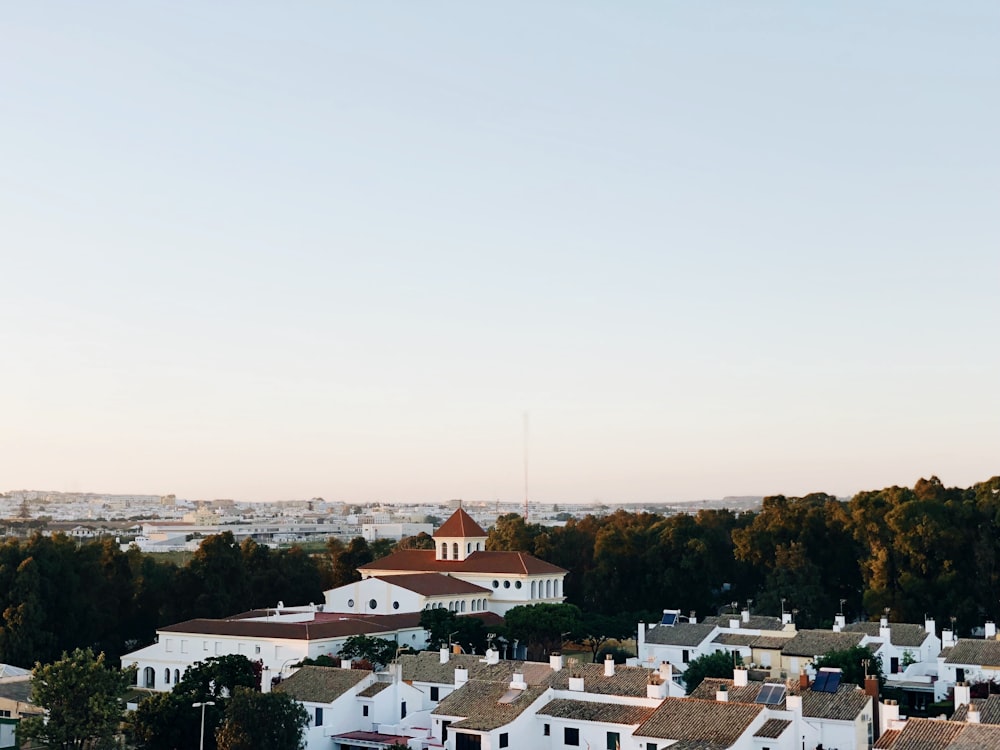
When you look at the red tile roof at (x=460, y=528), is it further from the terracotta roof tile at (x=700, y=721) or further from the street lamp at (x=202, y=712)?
the terracotta roof tile at (x=700, y=721)

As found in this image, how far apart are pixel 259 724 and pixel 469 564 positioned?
3705cm

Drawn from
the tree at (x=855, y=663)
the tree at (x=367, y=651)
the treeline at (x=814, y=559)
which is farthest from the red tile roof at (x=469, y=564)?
the tree at (x=855, y=663)

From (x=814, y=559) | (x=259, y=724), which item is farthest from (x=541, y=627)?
(x=814, y=559)

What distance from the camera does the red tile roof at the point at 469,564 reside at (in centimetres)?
7025

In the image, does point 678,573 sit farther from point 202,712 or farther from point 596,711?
point 202,712

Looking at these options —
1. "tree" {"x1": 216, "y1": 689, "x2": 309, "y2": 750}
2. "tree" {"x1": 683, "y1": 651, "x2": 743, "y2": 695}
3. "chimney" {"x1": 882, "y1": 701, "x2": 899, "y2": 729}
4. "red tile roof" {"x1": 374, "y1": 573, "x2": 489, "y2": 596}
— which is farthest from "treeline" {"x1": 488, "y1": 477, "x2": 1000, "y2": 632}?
"tree" {"x1": 216, "y1": 689, "x2": 309, "y2": 750}

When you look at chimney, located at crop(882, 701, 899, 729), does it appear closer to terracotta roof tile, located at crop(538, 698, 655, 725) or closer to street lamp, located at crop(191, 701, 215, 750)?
terracotta roof tile, located at crop(538, 698, 655, 725)

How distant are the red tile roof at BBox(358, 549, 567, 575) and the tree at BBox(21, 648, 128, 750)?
3489cm

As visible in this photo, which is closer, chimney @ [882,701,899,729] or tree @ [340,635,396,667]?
chimney @ [882,701,899,729]

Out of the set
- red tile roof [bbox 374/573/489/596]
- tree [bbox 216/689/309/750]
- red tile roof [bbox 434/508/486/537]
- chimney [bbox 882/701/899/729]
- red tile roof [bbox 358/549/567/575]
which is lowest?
tree [bbox 216/689/309/750]

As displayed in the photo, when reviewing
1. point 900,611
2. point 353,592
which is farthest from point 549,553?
point 900,611

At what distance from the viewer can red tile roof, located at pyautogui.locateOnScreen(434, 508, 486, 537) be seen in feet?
250

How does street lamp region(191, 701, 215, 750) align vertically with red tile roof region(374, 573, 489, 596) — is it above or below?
below

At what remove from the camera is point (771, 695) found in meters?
34.3
